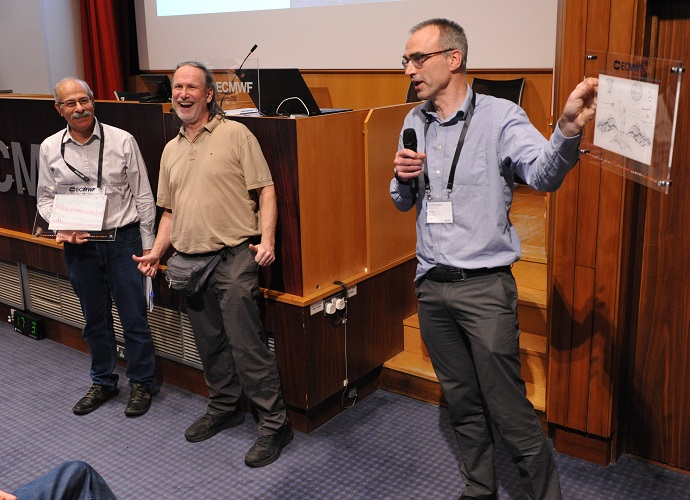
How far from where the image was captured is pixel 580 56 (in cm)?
259

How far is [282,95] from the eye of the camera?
3.27 meters

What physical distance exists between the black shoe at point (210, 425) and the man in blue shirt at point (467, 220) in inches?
49.8

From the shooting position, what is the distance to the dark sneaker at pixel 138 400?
3.51m

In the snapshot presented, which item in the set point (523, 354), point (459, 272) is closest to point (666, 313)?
point (523, 354)

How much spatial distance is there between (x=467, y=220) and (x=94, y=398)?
2.17m

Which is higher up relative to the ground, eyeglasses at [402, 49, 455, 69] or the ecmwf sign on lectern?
eyeglasses at [402, 49, 455, 69]

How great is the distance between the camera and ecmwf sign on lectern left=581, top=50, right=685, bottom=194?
5.67ft

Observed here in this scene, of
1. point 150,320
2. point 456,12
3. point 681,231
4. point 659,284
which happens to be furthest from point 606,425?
point 456,12

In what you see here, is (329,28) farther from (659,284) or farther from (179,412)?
(659,284)

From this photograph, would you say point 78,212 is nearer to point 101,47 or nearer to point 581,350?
point 581,350

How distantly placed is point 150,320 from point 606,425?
2.24 meters

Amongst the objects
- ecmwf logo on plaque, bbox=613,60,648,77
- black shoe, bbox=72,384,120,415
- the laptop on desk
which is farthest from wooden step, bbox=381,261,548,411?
ecmwf logo on plaque, bbox=613,60,648,77

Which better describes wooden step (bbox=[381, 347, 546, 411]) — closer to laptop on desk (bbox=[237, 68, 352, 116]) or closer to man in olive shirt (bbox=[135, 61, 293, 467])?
man in olive shirt (bbox=[135, 61, 293, 467])

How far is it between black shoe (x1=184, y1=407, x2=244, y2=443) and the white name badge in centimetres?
149
